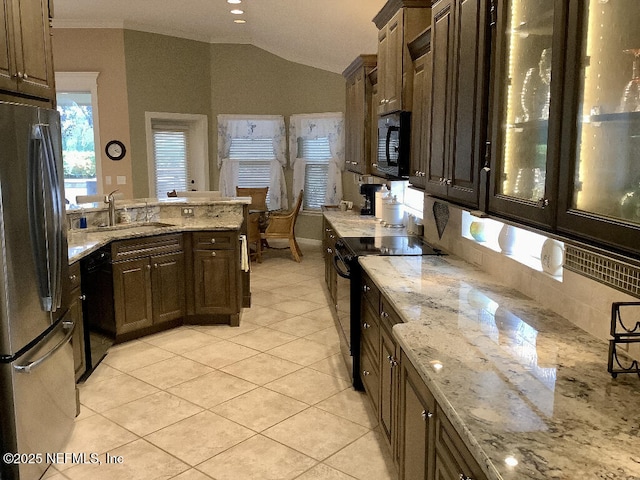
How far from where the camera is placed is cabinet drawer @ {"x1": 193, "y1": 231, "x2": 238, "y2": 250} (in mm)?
4828

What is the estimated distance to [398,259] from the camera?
11.2ft

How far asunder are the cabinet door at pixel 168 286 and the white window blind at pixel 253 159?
4211 millimetres

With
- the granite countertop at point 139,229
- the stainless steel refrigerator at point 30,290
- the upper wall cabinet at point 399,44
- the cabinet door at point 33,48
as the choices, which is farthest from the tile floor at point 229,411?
the upper wall cabinet at point 399,44

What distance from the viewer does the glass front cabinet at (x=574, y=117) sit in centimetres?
131

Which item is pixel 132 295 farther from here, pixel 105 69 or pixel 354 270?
pixel 105 69

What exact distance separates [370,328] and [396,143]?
1.41 m

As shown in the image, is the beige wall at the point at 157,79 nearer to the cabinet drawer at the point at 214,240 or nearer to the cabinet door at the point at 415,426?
the cabinet drawer at the point at 214,240

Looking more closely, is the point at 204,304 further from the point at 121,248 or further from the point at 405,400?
the point at 405,400

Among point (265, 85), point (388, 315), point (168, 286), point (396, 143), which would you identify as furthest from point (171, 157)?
point (388, 315)

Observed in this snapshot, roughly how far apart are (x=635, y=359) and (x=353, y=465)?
1.56 metres

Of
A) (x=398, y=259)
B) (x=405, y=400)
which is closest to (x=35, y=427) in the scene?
(x=405, y=400)

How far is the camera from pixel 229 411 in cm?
338

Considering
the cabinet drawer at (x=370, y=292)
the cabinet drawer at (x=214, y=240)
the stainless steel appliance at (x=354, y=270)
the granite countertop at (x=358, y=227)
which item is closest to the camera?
the cabinet drawer at (x=370, y=292)

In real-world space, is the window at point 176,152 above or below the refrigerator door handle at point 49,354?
above
